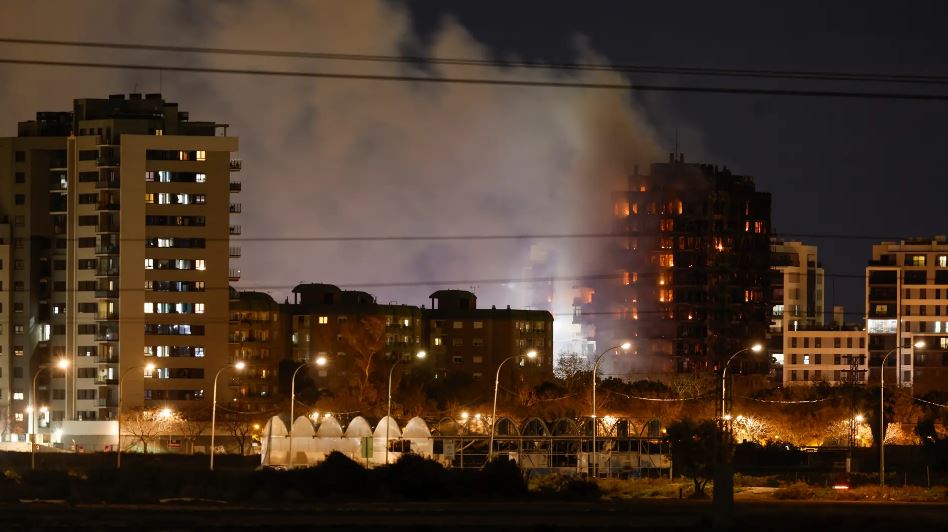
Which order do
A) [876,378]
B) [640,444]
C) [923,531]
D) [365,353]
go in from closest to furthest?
[923,531] < [640,444] < [365,353] < [876,378]

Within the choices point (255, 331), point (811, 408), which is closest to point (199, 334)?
point (255, 331)

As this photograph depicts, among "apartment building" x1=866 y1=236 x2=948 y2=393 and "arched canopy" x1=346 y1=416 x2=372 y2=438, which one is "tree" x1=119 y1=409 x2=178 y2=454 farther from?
"apartment building" x1=866 y1=236 x2=948 y2=393

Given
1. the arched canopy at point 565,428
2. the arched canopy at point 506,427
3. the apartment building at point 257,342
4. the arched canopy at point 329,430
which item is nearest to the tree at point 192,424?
the apartment building at point 257,342

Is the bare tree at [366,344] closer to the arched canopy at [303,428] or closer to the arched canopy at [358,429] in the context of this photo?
the arched canopy at [358,429]

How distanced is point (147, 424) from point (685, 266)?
3128 inches

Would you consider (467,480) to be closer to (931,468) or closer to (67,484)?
(67,484)

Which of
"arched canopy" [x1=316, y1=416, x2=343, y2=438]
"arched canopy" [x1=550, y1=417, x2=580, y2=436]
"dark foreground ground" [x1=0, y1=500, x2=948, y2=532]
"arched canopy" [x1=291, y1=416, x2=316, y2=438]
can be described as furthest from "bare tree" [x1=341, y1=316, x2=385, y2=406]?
"dark foreground ground" [x1=0, y1=500, x2=948, y2=532]

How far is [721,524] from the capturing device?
4872 cm

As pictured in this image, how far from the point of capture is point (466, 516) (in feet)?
175

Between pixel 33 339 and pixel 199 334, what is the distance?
2238 cm

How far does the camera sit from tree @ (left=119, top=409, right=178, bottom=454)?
417 ft

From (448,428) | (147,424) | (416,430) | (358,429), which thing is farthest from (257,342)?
(416,430)

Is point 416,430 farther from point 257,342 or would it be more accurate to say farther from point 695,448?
point 257,342

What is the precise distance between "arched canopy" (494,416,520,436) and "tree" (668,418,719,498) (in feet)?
35.1
